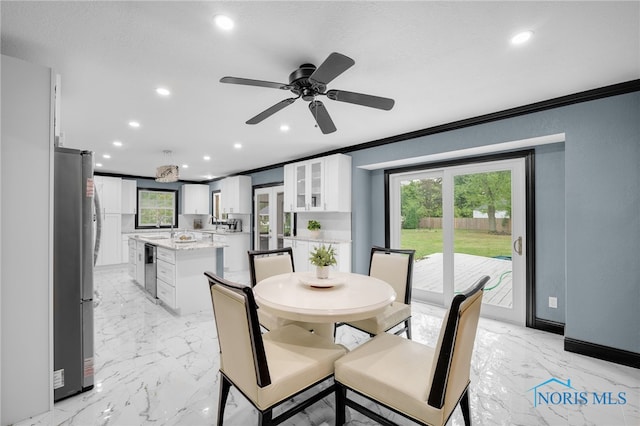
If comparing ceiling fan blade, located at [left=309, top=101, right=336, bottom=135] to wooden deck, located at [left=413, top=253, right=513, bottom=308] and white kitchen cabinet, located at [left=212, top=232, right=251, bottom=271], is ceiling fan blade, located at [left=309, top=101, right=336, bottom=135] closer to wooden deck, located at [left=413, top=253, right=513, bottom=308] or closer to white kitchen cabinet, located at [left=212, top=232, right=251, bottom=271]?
wooden deck, located at [left=413, top=253, right=513, bottom=308]

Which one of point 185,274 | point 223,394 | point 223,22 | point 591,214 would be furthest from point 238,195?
point 591,214

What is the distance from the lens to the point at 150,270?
4.32 meters

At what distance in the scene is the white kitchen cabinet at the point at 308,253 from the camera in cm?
439

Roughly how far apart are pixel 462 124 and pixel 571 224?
4.88 feet

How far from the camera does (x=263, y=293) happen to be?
6.18 ft

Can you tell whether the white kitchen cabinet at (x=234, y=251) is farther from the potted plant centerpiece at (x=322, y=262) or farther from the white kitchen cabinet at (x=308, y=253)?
the potted plant centerpiece at (x=322, y=262)

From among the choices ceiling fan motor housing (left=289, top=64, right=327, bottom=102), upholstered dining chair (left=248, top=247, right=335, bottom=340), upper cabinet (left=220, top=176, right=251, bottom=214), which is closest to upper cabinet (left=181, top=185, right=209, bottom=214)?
upper cabinet (left=220, top=176, right=251, bottom=214)

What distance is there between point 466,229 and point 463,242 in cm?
18

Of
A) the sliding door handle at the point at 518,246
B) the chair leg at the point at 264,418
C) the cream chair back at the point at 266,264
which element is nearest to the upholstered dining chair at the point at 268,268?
the cream chair back at the point at 266,264

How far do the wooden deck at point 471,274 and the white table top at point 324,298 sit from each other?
2091 mm

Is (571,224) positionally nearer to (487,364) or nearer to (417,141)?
(487,364)

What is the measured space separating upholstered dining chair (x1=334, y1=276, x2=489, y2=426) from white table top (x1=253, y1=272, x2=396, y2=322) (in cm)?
26

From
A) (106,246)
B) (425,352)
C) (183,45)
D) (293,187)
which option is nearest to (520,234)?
(425,352)

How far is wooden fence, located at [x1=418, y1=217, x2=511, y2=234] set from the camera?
3445 millimetres
